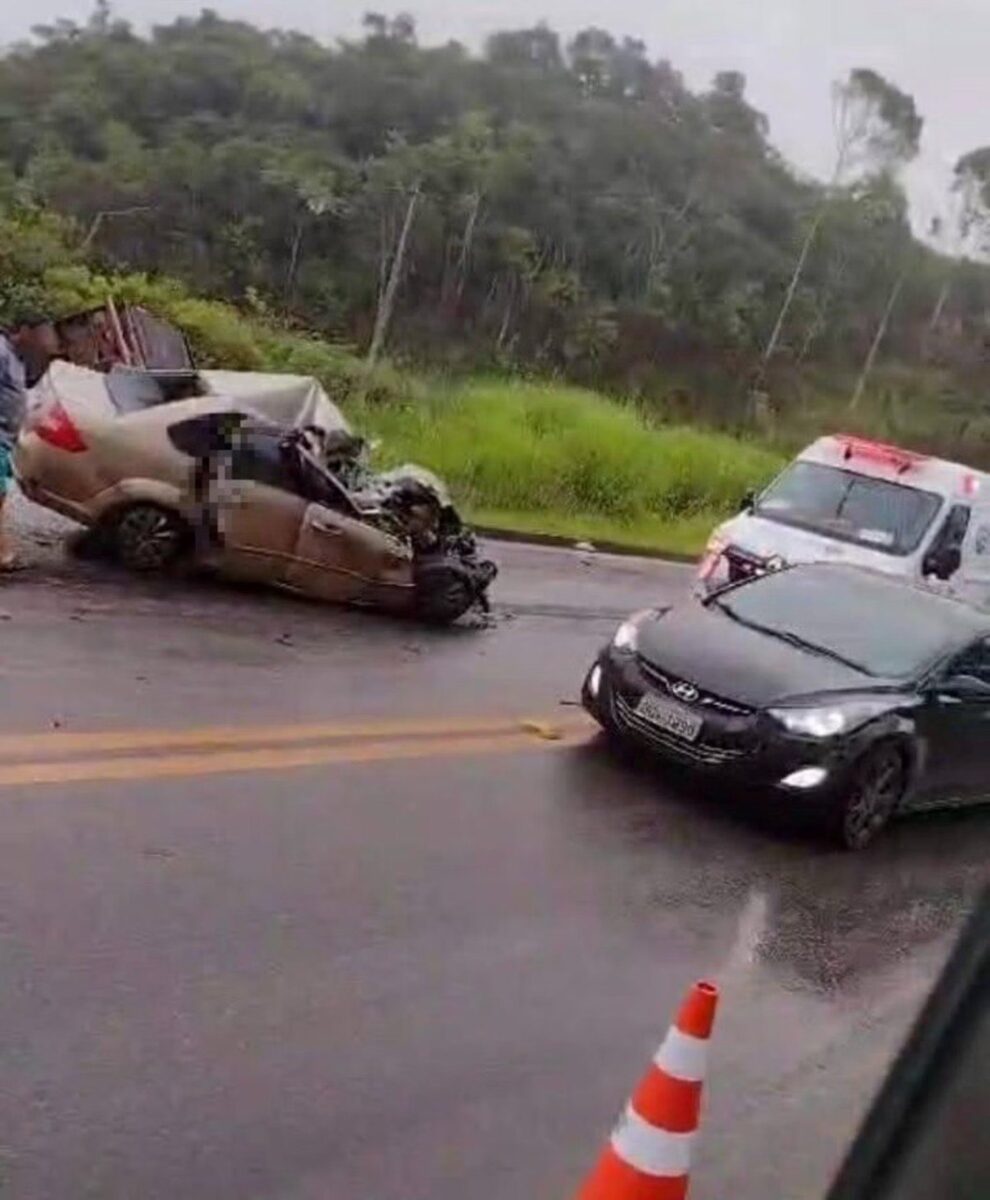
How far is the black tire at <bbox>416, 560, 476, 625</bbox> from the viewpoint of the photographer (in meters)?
12.7

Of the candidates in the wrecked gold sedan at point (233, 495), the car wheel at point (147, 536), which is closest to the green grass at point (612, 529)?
the wrecked gold sedan at point (233, 495)

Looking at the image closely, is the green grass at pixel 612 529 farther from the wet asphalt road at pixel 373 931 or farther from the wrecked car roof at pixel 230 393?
the wet asphalt road at pixel 373 931

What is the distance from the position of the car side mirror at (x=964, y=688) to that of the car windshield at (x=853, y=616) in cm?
17

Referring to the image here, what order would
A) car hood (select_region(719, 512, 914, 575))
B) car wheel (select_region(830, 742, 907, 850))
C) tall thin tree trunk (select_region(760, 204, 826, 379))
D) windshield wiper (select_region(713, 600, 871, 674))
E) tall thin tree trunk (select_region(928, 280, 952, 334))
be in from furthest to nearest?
tall thin tree trunk (select_region(928, 280, 952, 334)) < tall thin tree trunk (select_region(760, 204, 826, 379)) < car hood (select_region(719, 512, 914, 575)) < windshield wiper (select_region(713, 600, 871, 674)) < car wheel (select_region(830, 742, 907, 850))

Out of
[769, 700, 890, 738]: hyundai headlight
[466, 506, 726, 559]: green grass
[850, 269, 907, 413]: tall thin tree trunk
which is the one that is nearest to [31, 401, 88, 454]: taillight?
[769, 700, 890, 738]: hyundai headlight

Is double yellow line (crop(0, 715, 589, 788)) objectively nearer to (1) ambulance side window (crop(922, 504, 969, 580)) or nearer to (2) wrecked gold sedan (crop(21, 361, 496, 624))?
(2) wrecked gold sedan (crop(21, 361, 496, 624))

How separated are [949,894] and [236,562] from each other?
18.6 ft

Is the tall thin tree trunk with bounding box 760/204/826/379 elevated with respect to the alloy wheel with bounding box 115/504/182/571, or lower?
lower

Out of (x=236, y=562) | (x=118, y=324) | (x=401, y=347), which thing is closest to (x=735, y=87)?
(x=401, y=347)

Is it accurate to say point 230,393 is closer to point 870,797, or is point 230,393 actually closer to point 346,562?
point 346,562

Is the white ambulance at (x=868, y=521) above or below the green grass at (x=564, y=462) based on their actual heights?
above

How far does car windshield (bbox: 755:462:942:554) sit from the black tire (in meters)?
4.08

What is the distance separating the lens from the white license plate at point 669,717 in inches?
354

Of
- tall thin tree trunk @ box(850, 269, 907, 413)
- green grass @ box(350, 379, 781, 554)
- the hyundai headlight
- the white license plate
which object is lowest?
tall thin tree trunk @ box(850, 269, 907, 413)
